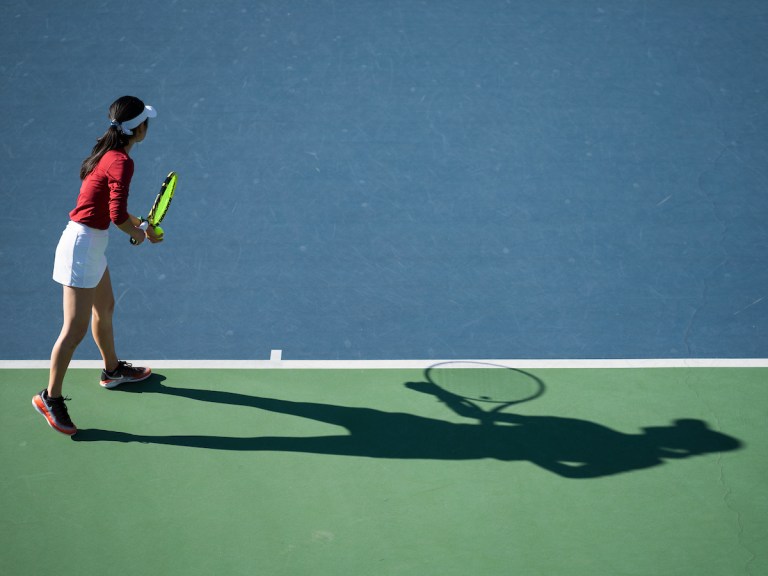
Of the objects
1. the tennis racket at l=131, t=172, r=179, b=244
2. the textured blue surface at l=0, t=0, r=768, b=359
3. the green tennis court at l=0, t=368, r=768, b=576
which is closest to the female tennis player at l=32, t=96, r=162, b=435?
the tennis racket at l=131, t=172, r=179, b=244

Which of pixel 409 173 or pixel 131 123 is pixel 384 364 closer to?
pixel 409 173

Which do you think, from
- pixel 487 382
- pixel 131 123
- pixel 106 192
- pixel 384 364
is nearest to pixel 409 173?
pixel 384 364

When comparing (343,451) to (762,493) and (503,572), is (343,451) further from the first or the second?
(762,493)

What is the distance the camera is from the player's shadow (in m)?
5.16

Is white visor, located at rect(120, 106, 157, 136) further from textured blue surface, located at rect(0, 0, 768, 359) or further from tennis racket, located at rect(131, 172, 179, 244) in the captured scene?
textured blue surface, located at rect(0, 0, 768, 359)

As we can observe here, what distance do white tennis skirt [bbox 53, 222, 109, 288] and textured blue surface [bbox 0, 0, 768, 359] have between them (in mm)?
1279

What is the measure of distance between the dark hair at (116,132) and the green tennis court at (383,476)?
1.50 m

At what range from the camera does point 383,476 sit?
196 inches

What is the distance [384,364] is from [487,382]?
0.72 metres

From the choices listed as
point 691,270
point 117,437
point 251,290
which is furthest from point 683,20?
point 117,437

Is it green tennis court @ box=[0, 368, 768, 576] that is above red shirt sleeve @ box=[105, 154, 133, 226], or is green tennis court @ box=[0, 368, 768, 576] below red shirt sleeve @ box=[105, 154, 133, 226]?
below

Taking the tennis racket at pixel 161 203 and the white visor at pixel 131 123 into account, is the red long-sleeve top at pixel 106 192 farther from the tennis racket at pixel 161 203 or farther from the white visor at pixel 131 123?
the tennis racket at pixel 161 203

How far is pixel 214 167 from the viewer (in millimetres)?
7578

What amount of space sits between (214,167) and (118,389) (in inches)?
97.3
